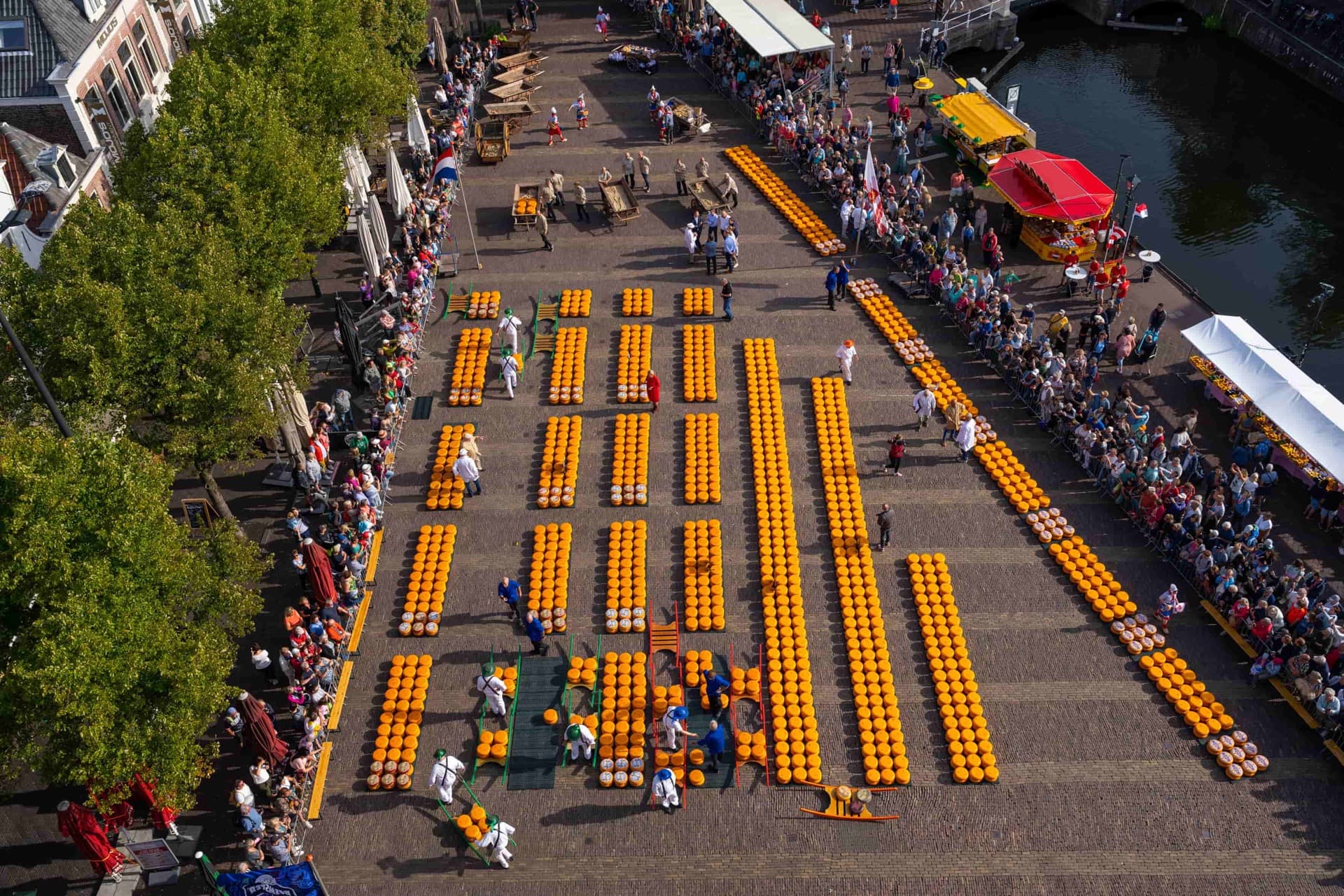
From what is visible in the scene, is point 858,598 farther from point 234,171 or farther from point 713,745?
point 234,171

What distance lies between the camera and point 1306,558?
29.9 metres

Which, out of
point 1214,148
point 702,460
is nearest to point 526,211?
point 702,460

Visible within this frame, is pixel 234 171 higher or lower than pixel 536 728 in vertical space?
higher

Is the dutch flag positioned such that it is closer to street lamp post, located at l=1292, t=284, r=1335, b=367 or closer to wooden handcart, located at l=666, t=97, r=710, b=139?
wooden handcart, located at l=666, t=97, r=710, b=139

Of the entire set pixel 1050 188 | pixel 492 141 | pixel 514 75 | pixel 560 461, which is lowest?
pixel 560 461

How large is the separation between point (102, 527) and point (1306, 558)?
31.6 meters

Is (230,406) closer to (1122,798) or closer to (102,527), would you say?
(102,527)

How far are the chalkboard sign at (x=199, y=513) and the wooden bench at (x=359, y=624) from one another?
597 centimetres

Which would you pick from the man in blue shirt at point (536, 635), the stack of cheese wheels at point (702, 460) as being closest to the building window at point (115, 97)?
the stack of cheese wheels at point (702, 460)

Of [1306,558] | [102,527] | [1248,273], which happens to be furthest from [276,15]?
[1248,273]

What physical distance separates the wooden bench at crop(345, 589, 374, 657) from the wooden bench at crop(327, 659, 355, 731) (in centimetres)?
35

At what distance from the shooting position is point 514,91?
54750 mm

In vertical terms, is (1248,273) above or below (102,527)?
below

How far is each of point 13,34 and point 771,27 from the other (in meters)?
33.4
